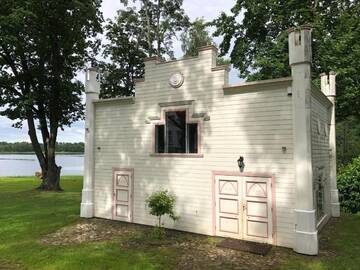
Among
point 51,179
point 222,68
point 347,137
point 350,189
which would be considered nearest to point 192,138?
point 222,68

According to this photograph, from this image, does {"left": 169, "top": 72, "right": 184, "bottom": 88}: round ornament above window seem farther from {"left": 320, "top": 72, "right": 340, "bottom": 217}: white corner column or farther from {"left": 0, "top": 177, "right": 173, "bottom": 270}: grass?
{"left": 320, "top": 72, "right": 340, "bottom": 217}: white corner column

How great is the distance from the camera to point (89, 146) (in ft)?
46.3

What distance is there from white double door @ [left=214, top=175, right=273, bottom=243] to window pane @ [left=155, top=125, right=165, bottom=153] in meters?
2.63

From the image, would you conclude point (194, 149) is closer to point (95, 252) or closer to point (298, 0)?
point (95, 252)

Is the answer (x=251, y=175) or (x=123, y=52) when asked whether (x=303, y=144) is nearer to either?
(x=251, y=175)

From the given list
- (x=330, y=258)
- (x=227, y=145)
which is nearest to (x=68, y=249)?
(x=227, y=145)

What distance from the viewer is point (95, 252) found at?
933 centimetres

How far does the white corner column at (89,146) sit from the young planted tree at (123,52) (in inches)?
590

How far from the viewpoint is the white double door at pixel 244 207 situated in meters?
10.0

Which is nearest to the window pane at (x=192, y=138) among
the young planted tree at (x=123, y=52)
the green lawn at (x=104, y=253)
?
Answer: the green lawn at (x=104, y=253)

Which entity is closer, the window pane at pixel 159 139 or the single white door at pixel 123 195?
the window pane at pixel 159 139

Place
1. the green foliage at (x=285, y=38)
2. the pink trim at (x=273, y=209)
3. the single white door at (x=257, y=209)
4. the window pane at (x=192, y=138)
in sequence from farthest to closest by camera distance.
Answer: the green foliage at (x=285, y=38) < the window pane at (x=192, y=138) < the single white door at (x=257, y=209) < the pink trim at (x=273, y=209)

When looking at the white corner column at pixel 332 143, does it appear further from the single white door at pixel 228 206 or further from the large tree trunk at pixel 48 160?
the large tree trunk at pixel 48 160

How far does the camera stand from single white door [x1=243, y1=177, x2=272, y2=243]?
9.98 metres
